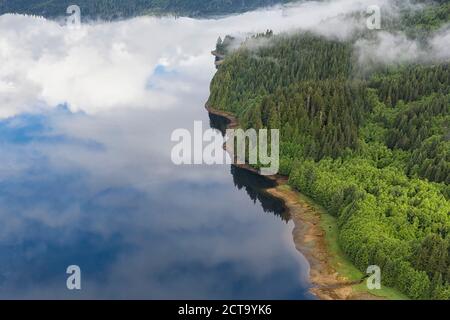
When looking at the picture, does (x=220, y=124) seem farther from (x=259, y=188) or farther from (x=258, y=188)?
(x=259, y=188)

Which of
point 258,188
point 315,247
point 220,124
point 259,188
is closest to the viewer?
point 315,247

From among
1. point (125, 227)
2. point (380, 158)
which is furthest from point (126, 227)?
point (380, 158)

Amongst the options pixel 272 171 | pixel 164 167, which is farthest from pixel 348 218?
pixel 164 167

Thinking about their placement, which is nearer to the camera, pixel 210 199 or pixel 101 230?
pixel 101 230

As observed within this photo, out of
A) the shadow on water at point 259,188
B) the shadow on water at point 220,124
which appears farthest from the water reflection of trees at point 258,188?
the shadow on water at point 220,124

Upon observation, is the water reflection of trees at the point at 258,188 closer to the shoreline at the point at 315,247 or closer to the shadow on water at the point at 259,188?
the shadow on water at the point at 259,188
